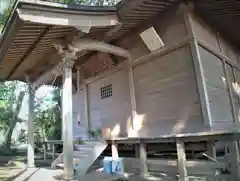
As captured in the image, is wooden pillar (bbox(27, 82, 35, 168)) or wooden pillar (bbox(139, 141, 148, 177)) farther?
wooden pillar (bbox(27, 82, 35, 168))

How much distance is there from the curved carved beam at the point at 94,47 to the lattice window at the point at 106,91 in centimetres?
155

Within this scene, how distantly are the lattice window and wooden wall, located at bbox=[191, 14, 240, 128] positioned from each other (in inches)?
143

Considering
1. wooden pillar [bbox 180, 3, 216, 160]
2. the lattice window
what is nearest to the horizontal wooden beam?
wooden pillar [bbox 180, 3, 216, 160]

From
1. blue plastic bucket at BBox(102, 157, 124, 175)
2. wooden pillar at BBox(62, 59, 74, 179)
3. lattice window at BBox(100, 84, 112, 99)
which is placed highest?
lattice window at BBox(100, 84, 112, 99)

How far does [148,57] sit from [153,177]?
135 inches

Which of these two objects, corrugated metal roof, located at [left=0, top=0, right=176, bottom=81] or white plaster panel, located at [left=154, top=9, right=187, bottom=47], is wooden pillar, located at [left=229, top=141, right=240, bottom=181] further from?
corrugated metal roof, located at [left=0, top=0, right=176, bottom=81]

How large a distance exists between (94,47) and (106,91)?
98.6 inches

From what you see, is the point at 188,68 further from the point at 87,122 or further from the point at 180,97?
the point at 87,122

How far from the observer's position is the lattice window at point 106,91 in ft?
28.7

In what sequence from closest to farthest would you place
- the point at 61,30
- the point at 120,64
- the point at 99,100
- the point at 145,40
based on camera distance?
the point at 61,30, the point at 145,40, the point at 120,64, the point at 99,100

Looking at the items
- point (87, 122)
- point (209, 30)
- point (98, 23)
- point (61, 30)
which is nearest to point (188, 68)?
point (209, 30)

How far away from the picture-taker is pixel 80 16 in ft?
18.2

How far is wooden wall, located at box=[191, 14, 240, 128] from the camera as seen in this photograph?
6.25 metres

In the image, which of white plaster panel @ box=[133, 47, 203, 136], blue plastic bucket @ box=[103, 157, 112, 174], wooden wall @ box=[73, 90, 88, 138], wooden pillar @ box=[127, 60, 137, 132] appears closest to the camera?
white plaster panel @ box=[133, 47, 203, 136]
